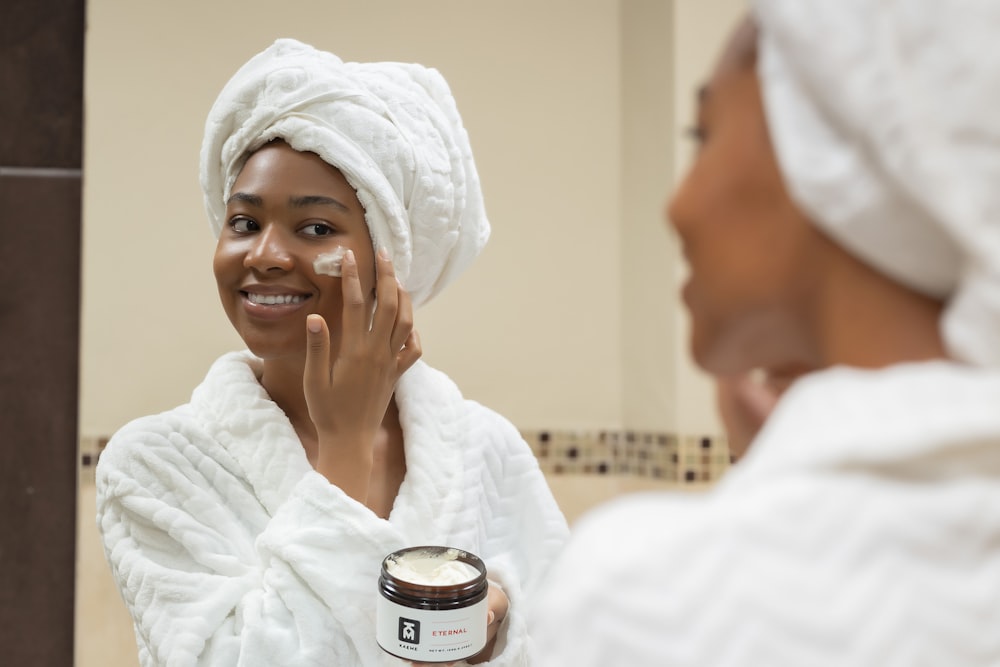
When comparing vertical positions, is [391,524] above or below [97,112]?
below

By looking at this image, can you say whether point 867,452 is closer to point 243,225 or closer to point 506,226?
point 243,225

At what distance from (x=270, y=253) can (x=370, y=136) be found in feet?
0.46

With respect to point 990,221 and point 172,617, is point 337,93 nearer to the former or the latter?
point 172,617

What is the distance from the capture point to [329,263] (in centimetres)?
75

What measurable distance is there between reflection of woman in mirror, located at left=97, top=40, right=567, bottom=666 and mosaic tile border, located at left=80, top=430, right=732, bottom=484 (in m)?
0.54

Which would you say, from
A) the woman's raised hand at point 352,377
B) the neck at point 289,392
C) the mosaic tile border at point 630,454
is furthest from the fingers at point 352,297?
the mosaic tile border at point 630,454

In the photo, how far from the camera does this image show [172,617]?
0.69 metres

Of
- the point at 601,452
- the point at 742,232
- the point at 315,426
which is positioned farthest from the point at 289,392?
the point at 601,452

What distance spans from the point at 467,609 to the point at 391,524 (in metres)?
0.13

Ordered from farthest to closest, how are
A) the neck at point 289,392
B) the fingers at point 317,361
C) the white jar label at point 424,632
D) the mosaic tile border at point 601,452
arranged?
1. the mosaic tile border at point 601,452
2. the neck at point 289,392
3. the fingers at point 317,361
4. the white jar label at point 424,632

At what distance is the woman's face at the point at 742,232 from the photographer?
0.28 m

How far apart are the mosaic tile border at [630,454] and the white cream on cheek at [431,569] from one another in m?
0.78

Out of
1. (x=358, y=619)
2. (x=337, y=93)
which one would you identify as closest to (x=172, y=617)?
(x=358, y=619)

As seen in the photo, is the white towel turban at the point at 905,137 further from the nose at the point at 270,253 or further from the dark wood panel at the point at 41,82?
the dark wood panel at the point at 41,82
